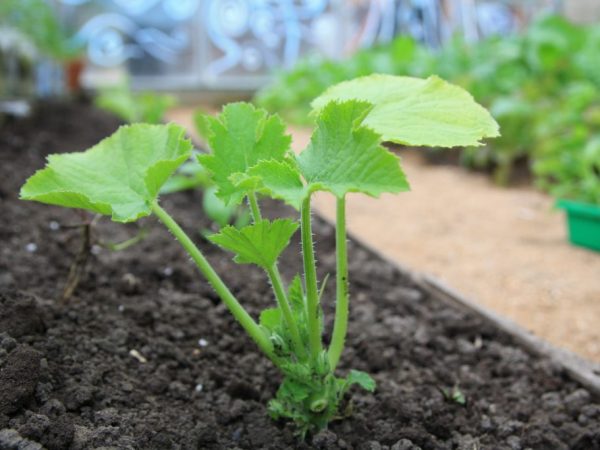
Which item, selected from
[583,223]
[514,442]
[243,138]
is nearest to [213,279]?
[243,138]

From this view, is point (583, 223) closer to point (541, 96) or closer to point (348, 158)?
point (541, 96)

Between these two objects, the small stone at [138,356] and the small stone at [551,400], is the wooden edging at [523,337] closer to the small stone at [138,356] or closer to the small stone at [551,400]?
the small stone at [551,400]

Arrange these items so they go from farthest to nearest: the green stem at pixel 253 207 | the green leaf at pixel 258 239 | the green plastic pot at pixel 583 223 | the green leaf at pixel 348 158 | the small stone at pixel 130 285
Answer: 1. the green plastic pot at pixel 583 223
2. the small stone at pixel 130 285
3. the green stem at pixel 253 207
4. the green leaf at pixel 258 239
5. the green leaf at pixel 348 158

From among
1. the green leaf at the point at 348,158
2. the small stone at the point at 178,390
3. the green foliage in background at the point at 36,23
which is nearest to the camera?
the green leaf at the point at 348,158

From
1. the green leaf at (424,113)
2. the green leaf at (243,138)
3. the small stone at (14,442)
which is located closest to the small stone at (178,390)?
the small stone at (14,442)

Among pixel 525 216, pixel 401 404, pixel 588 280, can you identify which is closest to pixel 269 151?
pixel 401 404

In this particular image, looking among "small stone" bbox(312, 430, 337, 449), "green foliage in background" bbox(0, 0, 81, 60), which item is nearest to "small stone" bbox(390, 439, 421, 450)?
"small stone" bbox(312, 430, 337, 449)
